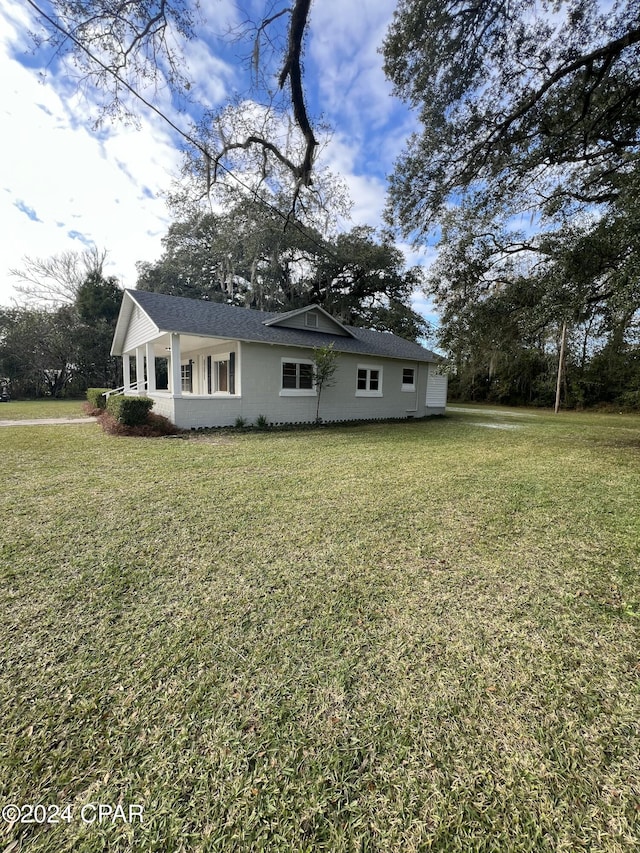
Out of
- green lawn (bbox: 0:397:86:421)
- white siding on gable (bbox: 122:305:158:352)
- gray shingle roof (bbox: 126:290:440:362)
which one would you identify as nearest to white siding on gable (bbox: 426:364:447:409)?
gray shingle roof (bbox: 126:290:440:362)

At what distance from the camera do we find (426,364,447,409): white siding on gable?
52.0 ft

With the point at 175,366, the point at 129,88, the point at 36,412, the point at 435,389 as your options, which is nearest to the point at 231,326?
the point at 175,366

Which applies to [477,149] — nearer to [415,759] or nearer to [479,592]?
[479,592]

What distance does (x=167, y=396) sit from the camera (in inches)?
391

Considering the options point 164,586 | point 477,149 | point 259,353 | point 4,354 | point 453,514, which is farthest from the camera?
point 4,354

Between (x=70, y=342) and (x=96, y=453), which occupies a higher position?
(x=70, y=342)

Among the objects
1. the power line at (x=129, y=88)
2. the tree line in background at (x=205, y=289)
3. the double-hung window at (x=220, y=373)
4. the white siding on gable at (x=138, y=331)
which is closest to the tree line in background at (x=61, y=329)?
the tree line in background at (x=205, y=289)

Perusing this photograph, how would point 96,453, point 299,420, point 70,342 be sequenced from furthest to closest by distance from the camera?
point 70,342
point 299,420
point 96,453

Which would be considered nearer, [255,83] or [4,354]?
[255,83]

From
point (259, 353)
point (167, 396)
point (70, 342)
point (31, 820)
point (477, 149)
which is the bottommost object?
point (31, 820)

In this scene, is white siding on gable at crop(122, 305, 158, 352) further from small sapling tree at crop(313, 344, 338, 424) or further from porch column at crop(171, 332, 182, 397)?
small sapling tree at crop(313, 344, 338, 424)

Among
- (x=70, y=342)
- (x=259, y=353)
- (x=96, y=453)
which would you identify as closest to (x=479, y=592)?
(x=96, y=453)

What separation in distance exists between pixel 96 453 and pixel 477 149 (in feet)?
32.6

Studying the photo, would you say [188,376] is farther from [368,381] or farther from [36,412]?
[368,381]
